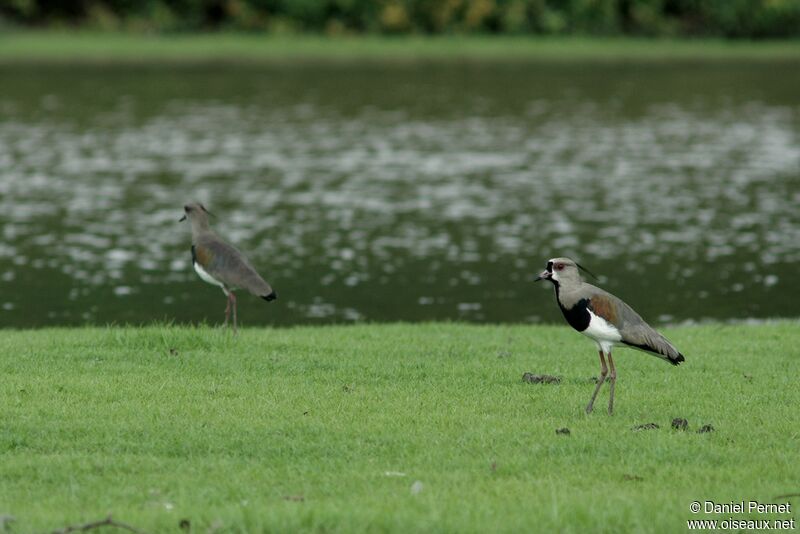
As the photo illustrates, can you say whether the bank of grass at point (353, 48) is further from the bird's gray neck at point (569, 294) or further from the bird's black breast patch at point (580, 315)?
the bird's black breast patch at point (580, 315)

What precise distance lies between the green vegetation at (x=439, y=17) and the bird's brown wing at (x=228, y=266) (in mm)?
58264

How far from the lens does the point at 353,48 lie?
6631 cm

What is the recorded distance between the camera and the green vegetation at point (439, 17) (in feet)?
236

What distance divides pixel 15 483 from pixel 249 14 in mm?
65707

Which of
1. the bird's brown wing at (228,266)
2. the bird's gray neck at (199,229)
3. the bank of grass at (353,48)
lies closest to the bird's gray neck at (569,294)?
the bird's brown wing at (228,266)

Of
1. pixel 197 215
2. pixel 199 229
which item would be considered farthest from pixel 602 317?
pixel 197 215

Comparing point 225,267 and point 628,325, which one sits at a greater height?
point 628,325

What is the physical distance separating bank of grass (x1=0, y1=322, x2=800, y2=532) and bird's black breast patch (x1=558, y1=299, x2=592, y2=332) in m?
0.78

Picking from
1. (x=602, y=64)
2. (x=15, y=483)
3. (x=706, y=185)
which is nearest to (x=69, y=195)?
(x=706, y=185)

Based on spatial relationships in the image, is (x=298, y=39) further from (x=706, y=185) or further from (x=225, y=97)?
(x=706, y=185)

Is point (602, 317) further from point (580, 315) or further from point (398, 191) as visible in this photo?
point (398, 191)

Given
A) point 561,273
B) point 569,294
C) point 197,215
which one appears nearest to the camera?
point 569,294

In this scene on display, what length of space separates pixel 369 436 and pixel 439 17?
6363cm

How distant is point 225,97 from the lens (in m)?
50.6
